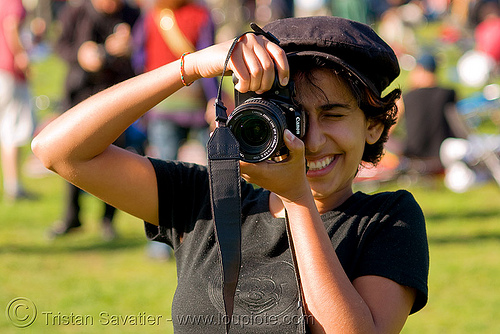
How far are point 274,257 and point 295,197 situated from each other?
235mm

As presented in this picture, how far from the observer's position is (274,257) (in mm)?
1734

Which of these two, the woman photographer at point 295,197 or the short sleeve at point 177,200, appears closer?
the woman photographer at point 295,197

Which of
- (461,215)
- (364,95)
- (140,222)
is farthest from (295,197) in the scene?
(461,215)

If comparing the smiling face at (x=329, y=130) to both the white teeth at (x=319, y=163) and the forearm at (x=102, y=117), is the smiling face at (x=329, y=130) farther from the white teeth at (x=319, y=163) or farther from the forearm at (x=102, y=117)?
the forearm at (x=102, y=117)

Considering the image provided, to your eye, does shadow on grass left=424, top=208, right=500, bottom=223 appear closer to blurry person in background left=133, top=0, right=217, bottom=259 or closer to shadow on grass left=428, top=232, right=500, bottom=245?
shadow on grass left=428, top=232, right=500, bottom=245

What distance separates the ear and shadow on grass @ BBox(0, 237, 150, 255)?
402 cm

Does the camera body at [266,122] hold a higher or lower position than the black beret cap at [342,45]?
lower

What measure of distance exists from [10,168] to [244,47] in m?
6.03

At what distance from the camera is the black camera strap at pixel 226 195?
1541mm

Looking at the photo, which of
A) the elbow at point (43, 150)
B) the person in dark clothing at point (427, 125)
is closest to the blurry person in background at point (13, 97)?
the person in dark clothing at point (427, 125)

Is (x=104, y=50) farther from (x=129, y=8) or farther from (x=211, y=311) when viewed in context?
(x=211, y=311)

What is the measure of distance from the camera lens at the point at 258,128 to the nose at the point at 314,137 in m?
0.16

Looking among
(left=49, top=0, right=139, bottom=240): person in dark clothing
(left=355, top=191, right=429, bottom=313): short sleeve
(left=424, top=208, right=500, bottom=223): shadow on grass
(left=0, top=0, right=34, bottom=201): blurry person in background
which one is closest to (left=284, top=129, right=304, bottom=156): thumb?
(left=355, top=191, right=429, bottom=313): short sleeve

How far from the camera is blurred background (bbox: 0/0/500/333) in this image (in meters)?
4.36
